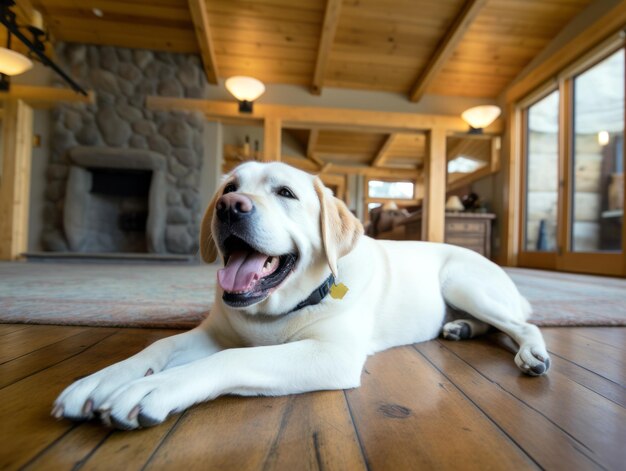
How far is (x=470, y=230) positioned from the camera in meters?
6.25

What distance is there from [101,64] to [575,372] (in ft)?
23.1

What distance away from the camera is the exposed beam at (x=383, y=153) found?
946cm

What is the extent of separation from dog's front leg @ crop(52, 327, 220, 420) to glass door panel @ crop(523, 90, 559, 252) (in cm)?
564

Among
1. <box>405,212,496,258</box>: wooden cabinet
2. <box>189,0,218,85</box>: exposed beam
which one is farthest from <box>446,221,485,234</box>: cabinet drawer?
<box>189,0,218,85</box>: exposed beam

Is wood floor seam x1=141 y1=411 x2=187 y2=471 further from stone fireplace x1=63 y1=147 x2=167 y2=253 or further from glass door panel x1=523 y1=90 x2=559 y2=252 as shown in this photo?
glass door panel x1=523 y1=90 x2=559 y2=252

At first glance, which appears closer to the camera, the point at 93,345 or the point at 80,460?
the point at 80,460

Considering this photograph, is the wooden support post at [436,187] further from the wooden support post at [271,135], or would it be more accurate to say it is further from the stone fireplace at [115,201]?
the stone fireplace at [115,201]

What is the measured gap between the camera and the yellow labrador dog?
0.72m

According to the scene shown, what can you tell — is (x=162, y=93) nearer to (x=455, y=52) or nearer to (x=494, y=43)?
(x=455, y=52)

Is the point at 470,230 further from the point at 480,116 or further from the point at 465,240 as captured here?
the point at 480,116

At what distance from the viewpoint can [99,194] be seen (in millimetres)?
5742

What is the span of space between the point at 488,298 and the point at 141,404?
4.02ft

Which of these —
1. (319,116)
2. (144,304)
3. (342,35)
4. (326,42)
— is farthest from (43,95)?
(144,304)

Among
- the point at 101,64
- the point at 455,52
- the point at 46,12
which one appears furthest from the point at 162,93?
the point at 455,52
